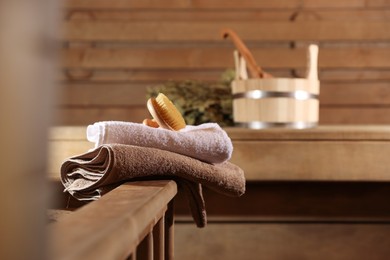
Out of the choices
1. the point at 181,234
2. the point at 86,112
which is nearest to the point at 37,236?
the point at 181,234

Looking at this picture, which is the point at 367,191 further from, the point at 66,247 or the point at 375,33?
the point at 66,247

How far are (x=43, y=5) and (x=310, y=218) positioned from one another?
2099 mm

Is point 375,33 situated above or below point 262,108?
above

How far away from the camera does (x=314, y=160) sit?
88.1 inches

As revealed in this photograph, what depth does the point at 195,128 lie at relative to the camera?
142 centimetres

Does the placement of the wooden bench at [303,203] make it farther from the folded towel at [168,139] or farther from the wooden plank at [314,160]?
the folded towel at [168,139]

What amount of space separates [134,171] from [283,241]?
126cm

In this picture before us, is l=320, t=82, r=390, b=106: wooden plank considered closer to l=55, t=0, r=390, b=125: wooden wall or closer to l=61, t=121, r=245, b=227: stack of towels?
l=55, t=0, r=390, b=125: wooden wall

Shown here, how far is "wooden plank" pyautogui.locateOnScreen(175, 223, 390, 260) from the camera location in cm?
227

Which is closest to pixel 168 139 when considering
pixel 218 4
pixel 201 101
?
pixel 201 101

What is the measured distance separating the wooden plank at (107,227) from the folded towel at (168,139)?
28 centimetres

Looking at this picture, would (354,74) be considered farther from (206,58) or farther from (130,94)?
(130,94)

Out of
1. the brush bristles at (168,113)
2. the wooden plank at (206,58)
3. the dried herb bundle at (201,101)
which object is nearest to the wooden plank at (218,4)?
the wooden plank at (206,58)

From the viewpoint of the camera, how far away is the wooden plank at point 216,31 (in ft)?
11.8
